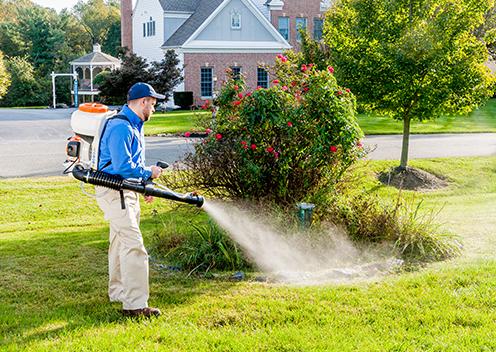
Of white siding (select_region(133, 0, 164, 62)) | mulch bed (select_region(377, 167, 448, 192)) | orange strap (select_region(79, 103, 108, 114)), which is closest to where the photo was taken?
orange strap (select_region(79, 103, 108, 114))

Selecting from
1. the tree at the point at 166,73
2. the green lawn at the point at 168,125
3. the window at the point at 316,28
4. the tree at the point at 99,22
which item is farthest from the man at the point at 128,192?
the tree at the point at 99,22

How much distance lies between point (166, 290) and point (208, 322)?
3.45 feet

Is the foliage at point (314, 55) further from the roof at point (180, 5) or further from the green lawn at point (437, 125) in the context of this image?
the roof at point (180, 5)

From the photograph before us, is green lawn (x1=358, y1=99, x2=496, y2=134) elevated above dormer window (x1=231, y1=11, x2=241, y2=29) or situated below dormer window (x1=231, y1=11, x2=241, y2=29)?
below

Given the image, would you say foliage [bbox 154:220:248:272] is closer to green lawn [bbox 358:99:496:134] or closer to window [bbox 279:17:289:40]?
green lawn [bbox 358:99:496:134]

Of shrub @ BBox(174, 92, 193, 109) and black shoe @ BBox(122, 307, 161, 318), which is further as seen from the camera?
shrub @ BBox(174, 92, 193, 109)

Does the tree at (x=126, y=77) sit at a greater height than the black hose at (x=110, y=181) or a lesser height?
greater

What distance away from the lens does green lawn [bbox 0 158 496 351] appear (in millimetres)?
5262

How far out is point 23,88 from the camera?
45906 millimetres

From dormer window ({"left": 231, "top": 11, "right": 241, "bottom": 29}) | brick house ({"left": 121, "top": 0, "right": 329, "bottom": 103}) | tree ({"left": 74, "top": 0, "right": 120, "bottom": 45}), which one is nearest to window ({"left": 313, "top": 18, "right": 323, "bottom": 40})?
brick house ({"left": 121, "top": 0, "right": 329, "bottom": 103})

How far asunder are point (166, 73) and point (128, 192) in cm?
2858

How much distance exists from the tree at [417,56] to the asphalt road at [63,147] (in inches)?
61.6

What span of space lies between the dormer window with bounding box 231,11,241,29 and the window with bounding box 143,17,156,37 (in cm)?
504

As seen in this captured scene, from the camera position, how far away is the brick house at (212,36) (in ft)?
122
